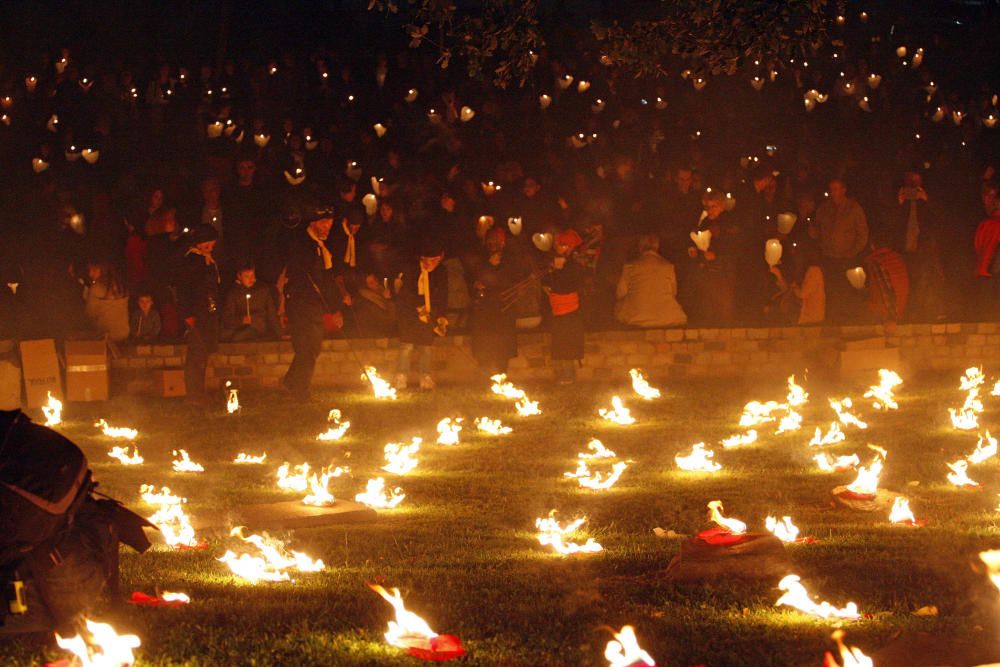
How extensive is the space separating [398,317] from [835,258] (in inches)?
254

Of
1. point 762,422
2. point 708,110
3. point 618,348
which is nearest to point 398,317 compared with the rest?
point 618,348

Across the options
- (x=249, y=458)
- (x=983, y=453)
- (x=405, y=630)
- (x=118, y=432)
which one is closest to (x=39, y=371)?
(x=118, y=432)

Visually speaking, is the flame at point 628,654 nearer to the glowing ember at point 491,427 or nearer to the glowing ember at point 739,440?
the glowing ember at point 739,440

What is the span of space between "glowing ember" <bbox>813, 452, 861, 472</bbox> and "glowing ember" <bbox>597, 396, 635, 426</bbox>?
3055mm

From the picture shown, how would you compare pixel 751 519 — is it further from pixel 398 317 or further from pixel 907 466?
pixel 398 317

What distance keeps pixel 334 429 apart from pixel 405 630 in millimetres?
7593

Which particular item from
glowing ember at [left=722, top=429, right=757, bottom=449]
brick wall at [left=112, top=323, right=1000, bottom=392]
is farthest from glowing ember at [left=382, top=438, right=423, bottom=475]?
brick wall at [left=112, top=323, right=1000, bottom=392]

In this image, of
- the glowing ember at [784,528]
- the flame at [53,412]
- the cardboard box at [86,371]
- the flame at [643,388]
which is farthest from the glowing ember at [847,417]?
the cardboard box at [86,371]

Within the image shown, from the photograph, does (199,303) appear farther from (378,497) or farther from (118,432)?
(378,497)

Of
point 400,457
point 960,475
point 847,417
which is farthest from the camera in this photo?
point 847,417

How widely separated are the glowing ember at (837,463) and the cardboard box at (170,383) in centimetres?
830

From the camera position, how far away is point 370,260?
1831 centimetres

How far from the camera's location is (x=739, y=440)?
13086 millimetres

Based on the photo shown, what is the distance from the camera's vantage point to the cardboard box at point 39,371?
53.3 ft
